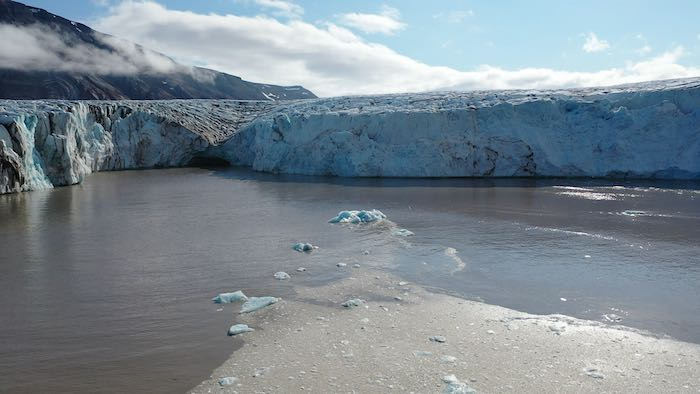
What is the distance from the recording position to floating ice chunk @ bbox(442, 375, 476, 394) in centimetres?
310

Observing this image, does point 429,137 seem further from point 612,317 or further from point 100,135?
point 612,317

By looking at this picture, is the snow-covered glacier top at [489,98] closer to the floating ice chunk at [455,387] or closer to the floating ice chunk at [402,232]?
the floating ice chunk at [402,232]

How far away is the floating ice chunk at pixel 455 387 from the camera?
10.2 ft

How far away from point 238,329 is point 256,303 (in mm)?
582

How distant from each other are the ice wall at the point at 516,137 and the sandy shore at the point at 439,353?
479 inches

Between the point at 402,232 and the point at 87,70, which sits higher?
the point at 87,70

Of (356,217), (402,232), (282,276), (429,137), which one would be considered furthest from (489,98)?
(282,276)

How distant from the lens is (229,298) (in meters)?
4.75

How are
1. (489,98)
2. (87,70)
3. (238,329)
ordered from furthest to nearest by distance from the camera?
(87,70) → (489,98) → (238,329)

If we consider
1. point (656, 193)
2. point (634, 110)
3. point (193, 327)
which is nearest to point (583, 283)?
point (193, 327)

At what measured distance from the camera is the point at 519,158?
1614 cm

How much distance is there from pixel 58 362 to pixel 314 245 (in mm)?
3930

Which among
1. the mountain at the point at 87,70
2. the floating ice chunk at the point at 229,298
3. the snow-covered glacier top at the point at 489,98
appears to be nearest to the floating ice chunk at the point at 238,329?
the floating ice chunk at the point at 229,298

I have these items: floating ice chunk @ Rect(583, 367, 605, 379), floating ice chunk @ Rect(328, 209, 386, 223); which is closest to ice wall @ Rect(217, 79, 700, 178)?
floating ice chunk @ Rect(328, 209, 386, 223)
